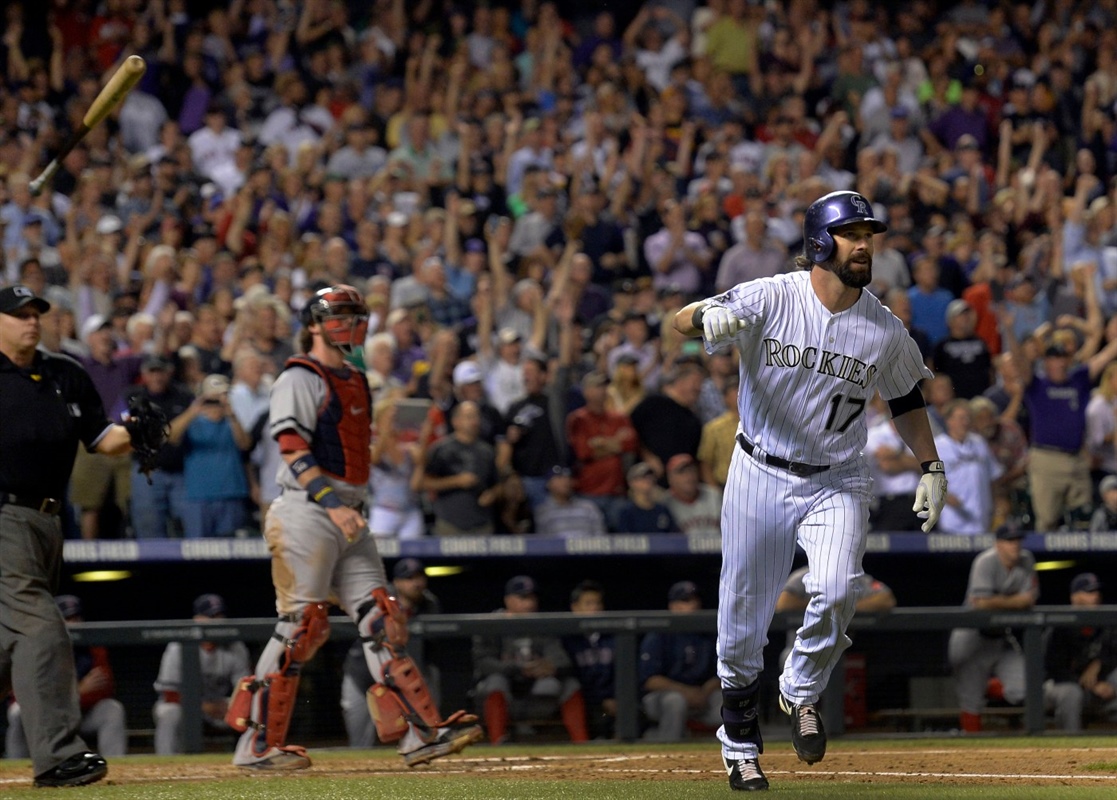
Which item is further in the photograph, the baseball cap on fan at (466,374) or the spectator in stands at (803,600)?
the baseball cap on fan at (466,374)

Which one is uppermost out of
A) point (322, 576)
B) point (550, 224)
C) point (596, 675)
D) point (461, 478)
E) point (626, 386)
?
point (550, 224)

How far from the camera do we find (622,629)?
9109mm

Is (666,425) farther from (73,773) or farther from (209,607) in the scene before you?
(73,773)

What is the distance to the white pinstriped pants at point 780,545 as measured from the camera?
5.46 metres

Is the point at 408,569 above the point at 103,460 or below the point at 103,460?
below

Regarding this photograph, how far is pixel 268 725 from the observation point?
21.9ft

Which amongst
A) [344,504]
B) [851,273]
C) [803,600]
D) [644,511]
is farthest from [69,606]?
[851,273]

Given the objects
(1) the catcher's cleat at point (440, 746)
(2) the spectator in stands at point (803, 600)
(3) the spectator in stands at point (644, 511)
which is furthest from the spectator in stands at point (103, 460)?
(2) the spectator in stands at point (803, 600)

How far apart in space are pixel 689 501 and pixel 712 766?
3.81 meters

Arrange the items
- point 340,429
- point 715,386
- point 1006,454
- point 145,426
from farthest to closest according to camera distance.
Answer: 1. point 715,386
2. point 1006,454
3. point 340,429
4. point 145,426

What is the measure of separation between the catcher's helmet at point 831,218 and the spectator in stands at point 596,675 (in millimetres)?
4031

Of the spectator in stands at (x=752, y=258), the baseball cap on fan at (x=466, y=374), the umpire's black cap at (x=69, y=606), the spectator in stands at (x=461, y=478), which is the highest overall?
the spectator in stands at (x=752, y=258)

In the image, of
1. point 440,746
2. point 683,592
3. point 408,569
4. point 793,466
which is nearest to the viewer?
point 793,466

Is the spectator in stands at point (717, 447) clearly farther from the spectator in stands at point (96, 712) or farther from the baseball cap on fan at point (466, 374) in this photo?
the spectator in stands at point (96, 712)
